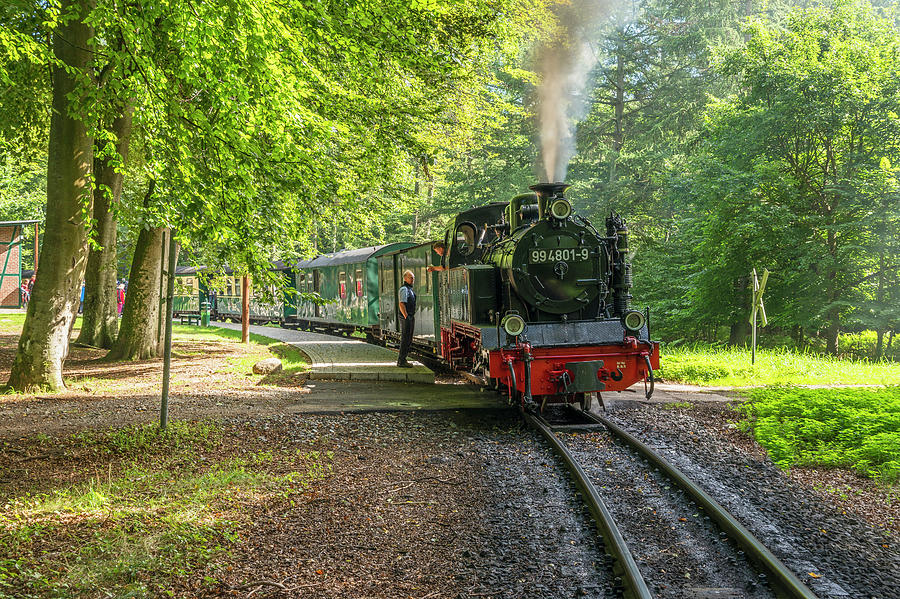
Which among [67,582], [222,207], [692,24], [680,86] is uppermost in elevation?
[692,24]

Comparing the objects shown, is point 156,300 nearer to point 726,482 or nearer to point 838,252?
point 726,482

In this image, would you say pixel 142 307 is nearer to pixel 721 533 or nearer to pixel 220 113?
pixel 220 113

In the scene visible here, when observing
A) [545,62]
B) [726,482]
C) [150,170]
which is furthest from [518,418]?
[545,62]

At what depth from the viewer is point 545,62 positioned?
1545cm

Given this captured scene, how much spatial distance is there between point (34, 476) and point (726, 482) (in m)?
5.91

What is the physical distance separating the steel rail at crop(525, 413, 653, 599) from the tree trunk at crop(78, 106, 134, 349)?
35.7 ft

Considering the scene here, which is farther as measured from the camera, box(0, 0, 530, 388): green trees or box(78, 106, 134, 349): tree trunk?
box(78, 106, 134, 349): tree trunk

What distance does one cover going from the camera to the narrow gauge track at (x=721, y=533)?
4.06m

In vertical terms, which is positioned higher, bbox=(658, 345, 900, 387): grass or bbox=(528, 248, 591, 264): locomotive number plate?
bbox=(528, 248, 591, 264): locomotive number plate

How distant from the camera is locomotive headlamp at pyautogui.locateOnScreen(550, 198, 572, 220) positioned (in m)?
9.24

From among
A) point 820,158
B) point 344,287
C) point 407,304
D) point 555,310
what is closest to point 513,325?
point 555,310

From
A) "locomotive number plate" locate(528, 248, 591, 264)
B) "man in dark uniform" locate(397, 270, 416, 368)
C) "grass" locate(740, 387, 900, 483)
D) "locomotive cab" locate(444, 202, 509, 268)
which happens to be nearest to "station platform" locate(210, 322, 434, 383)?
"man in dark uniform" locate(397, 270, 416, 368)

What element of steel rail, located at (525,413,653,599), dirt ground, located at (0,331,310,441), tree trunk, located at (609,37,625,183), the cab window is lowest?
steel rail, located at (525,413,653,599)

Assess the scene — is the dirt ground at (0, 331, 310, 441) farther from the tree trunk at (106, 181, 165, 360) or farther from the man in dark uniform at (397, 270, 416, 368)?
the man in dark uniform at (397, 270, 416, 368)
